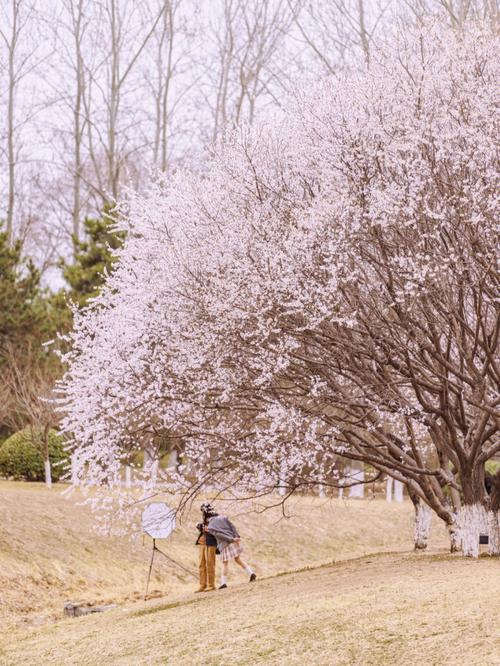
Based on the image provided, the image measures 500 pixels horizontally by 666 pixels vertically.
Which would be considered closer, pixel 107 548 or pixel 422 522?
pixel 422 522

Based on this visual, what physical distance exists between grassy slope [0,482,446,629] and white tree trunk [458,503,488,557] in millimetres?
5058

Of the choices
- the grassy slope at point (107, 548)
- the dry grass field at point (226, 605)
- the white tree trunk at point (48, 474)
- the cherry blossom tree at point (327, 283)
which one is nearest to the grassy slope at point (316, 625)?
the dry grass field at point (226, 605)

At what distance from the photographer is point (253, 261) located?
13.4 m

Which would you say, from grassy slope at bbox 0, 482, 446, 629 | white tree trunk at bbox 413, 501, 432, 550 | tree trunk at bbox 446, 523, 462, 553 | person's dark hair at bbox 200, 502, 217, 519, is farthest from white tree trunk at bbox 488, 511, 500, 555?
grassy slope at bbox 0, 482, 446, 629

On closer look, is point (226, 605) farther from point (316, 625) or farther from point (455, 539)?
point (455, 539)

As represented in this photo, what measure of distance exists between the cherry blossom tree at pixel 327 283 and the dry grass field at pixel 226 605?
195 centimetres

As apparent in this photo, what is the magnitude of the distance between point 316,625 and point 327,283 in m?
4.56

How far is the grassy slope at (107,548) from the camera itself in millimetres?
18188

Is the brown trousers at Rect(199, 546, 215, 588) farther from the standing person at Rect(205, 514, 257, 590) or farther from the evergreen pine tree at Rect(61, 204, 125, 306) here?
the evergreen pine tree at Rect(61, 204, 125, 306)

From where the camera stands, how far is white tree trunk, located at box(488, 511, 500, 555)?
47.9 ft

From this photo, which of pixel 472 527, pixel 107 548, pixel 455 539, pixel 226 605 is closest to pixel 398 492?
pixel 107 548

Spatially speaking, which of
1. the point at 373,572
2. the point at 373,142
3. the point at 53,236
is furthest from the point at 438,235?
the point at 53,236

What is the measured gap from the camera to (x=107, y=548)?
21703mm

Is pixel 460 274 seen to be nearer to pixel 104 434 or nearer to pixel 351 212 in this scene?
pixel 351 212
